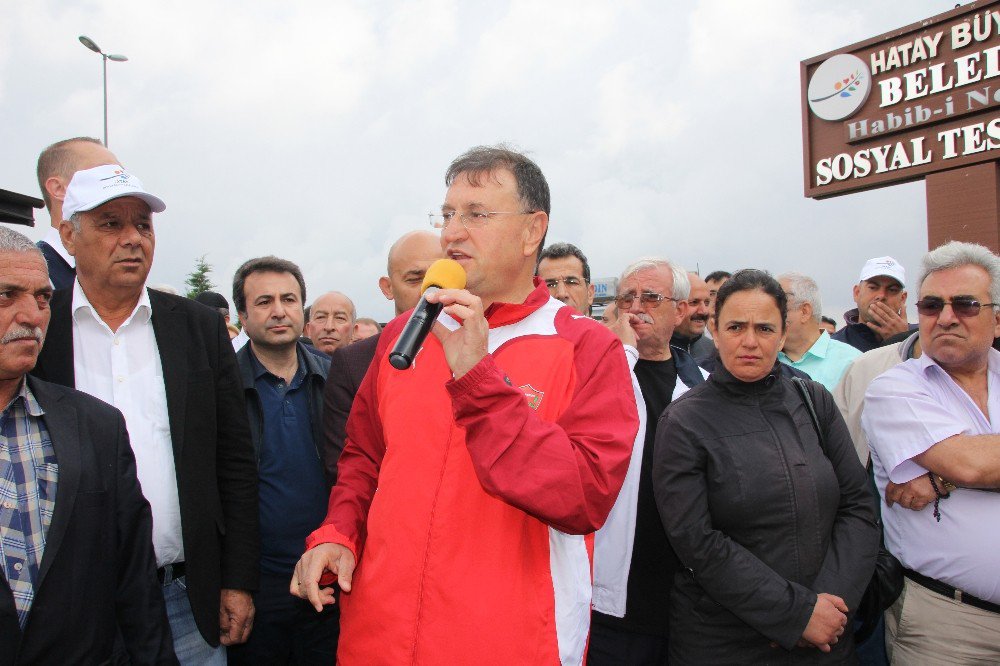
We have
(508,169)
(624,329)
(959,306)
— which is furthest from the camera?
(624,329)

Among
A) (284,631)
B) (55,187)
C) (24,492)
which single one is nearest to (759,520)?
(284,631)

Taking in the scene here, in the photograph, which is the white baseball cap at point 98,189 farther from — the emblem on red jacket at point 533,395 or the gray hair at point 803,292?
the gray hair at point 803,292

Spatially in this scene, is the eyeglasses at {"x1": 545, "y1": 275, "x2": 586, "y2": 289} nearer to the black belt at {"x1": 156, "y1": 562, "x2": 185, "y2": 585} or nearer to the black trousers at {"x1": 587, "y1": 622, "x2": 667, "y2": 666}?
the black trousers at {"x1": 587, "y1": 622, "x2": 667, "y2": 666}

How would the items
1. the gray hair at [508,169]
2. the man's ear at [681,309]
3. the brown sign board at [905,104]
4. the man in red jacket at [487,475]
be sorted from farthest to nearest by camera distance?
the brown sign board at [905,104] → the man's ear at [681,309] → the gray hair at [508,169] → the man in red jacket at [487,475]

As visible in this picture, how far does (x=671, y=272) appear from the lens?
3.75m

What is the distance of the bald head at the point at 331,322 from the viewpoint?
5934 millimetres

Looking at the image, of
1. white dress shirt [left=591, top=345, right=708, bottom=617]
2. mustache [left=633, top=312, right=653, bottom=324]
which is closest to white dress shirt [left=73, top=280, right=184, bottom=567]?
white dress shirt [left=591, top=345, right=708, bottom=617]

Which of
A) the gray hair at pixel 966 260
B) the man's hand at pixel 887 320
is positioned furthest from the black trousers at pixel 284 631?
the man's hand at pixel 887 320

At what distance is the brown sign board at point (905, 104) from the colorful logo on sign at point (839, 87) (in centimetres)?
1

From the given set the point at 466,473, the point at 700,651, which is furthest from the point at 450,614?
the point at 700,651

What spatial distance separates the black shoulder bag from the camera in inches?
110

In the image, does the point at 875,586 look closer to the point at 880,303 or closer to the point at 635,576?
the point at 635,576

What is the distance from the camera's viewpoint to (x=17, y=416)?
2064 mm

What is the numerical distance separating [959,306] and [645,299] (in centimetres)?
138
